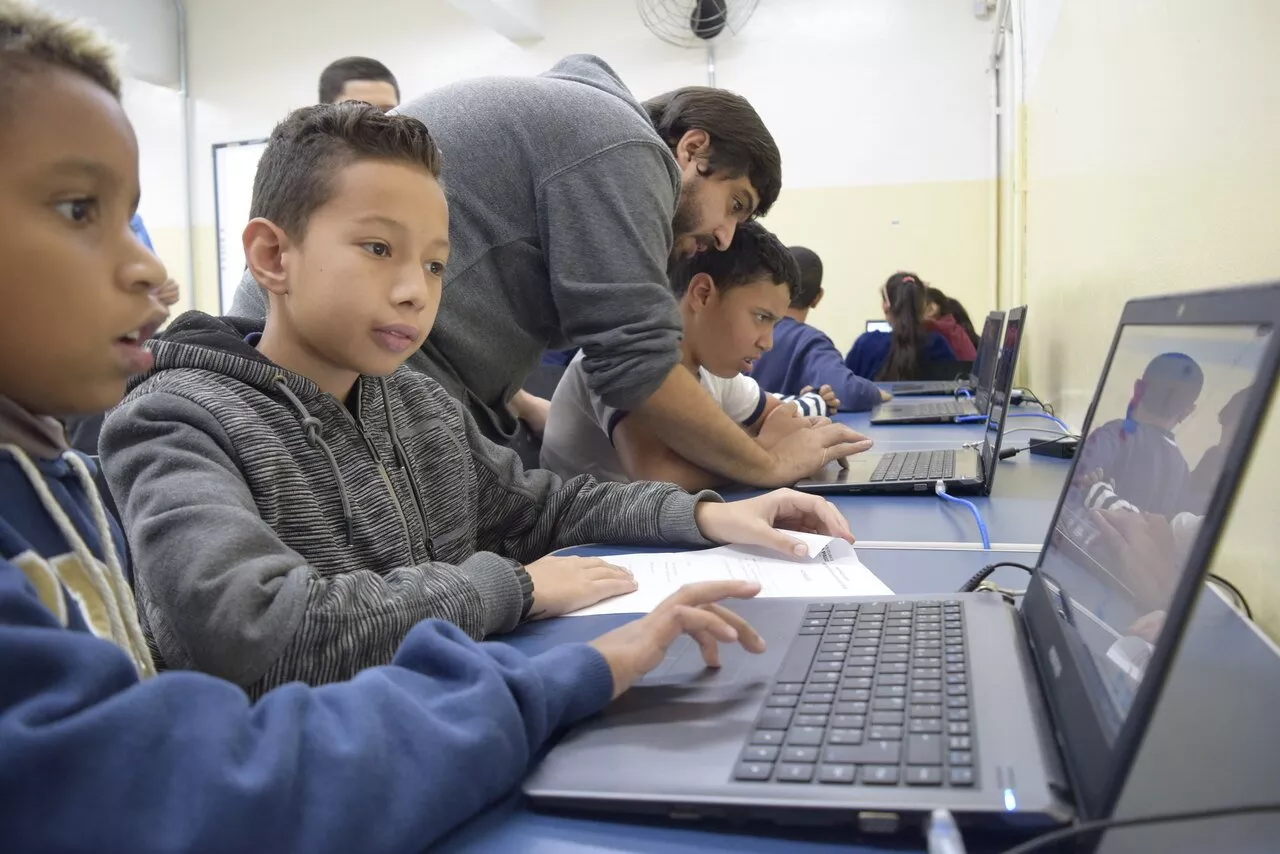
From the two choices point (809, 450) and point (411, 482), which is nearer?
point (411, 482)

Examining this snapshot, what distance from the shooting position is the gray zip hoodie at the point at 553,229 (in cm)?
125

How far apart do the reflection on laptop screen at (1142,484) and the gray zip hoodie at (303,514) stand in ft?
1.42

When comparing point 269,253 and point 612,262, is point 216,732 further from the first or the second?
point 612,262

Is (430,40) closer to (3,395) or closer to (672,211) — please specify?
(672,211)

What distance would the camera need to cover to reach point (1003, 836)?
43 cm

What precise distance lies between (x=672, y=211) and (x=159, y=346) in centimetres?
75

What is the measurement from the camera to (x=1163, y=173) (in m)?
1.17

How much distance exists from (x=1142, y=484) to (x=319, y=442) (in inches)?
25.3

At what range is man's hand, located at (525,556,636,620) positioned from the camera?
0.84 metres

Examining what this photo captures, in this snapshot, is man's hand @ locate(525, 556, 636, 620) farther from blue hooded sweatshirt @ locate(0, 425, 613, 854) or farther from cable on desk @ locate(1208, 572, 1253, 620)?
cable on desk @ locate(1208, 572, 1253, 620)

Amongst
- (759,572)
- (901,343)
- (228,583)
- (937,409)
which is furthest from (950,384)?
(228,583)

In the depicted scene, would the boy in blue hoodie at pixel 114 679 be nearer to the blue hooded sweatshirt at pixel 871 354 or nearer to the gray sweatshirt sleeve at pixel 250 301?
the gray sweatshirt sleeve at pixel 250 301

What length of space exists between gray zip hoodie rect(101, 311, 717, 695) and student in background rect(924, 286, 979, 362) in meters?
3.08

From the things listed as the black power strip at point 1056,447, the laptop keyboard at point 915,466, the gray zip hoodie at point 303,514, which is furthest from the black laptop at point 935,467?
the gray zip hoodie at point 303,514
